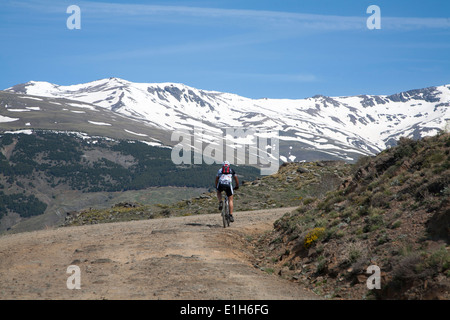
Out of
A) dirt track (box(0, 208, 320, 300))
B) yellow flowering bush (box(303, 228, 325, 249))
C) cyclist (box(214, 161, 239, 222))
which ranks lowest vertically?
dirt track (box(0, 208, 320, 300))

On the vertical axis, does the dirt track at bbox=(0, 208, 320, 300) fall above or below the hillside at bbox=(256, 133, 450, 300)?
below

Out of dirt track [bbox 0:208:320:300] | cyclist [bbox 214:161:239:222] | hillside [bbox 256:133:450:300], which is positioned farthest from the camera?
cyclist [bbox 214:161:239:222]

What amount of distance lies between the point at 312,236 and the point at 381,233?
8.29 feet

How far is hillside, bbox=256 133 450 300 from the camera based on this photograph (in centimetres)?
959

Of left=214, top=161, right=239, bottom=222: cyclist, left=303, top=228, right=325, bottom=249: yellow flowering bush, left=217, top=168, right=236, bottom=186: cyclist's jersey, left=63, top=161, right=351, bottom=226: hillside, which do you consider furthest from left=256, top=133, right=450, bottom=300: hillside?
left=63, top=161, right=351, bottom=226: hillside

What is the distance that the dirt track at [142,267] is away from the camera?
368 inches

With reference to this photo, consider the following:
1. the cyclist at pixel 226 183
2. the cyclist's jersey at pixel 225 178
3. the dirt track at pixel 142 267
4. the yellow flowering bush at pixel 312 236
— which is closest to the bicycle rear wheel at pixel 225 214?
the cyclist at pixel 226 183

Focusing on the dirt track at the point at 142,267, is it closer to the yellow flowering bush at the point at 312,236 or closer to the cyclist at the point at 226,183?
the cyclist at the point at 226,183

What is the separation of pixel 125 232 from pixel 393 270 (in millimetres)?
12484

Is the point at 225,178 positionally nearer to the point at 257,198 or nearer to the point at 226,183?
the point at 226,183

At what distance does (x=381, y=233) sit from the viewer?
1230cm

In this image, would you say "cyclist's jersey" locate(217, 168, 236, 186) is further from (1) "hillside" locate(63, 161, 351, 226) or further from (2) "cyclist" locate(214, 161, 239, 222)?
(1) "hillside" locate(63, 161, 351, 226)

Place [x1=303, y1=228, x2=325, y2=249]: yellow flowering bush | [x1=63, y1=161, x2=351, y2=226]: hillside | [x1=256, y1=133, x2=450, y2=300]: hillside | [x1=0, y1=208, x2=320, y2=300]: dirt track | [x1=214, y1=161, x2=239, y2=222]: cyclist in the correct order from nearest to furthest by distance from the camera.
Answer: [x1=0, y1=208, x2=320, y2=300]: dirt track → [x1=256, y1=133, x2=450, y2=300]: hillside → [x1=303, y1=228, x2=325, y2=249]: yellow flowering bush → [x1=214, y1=161, x2=239, y2=222]: cyclist → [x1=63, y1=161, x2=351, y2=226]: hillside
